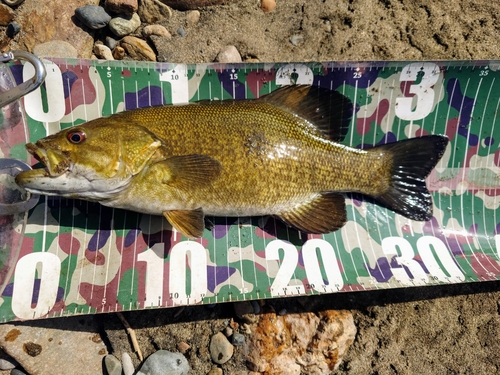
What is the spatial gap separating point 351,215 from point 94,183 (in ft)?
8.00

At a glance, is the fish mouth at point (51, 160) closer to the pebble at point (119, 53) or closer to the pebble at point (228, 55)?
the pebble at point (119, 53)

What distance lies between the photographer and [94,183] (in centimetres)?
260

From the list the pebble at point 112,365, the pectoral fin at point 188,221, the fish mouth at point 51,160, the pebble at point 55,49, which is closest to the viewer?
the fish mouth at point 51,160

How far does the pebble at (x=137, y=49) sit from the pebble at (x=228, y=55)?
70 cm

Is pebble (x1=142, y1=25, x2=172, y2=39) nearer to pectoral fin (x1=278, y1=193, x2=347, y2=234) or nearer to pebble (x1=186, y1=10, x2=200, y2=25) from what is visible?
pebble (x1=186, y1=10, x2=200, y2=25)

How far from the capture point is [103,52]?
3498mm

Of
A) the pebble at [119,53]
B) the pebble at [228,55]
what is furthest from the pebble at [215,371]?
the pebble at [119,53]

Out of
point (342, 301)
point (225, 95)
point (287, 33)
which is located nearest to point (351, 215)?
point (342, 301)

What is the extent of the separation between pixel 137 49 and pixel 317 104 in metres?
1.97

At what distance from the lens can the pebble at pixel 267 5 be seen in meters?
3.63

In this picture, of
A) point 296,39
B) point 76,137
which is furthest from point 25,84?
point 296,39

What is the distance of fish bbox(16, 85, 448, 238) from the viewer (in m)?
2.60

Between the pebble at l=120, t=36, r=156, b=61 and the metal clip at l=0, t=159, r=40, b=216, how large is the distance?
1528mm

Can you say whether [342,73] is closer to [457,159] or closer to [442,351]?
[457,159]
